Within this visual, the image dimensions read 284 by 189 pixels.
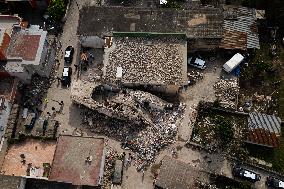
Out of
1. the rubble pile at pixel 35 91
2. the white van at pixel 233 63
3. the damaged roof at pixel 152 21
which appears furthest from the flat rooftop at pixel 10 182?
the white van at pixel 233 63

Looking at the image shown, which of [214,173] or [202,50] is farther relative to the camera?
[202,50]

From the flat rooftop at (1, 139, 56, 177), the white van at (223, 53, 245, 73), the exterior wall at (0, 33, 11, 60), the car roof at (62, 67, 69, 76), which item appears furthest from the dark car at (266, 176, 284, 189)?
the exterior wall at (0, 33, 11, 60)

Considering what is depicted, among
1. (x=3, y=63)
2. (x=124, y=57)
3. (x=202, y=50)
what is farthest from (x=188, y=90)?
(x=3, y=63)

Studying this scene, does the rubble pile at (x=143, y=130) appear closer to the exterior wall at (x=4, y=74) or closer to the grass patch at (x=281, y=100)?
the exterior wall at (x=4, y=74)

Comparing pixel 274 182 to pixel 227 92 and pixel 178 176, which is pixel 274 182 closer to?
pixel 178 176

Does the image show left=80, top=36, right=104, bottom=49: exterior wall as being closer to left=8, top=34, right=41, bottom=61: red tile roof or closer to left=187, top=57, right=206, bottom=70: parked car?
left=8, top=34, right=41, bottom=61: red tile roof

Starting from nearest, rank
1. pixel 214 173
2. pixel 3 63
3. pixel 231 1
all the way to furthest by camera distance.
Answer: pixel 214 173 → pixel 3 63 → pixel 231 1

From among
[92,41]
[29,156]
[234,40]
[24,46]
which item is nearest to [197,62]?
[234,40]

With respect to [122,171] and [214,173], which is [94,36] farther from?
[214,173]
